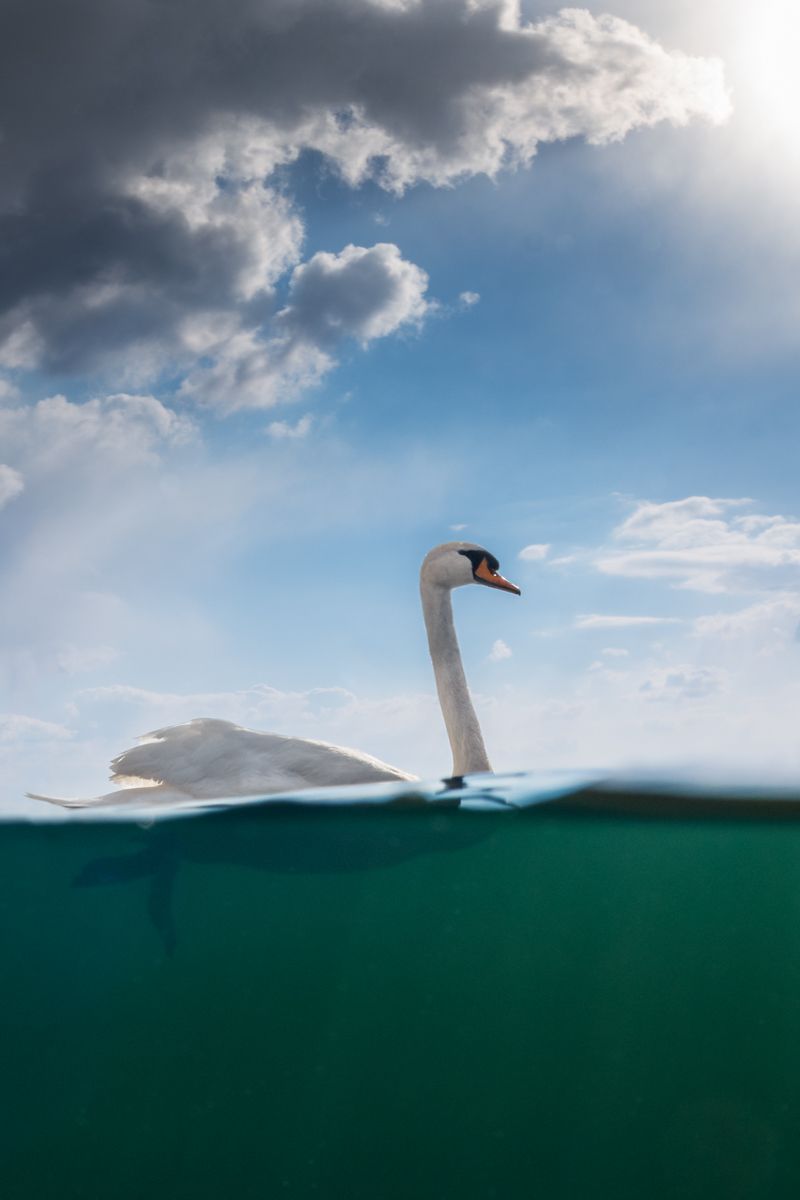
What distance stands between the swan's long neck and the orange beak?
0.40m

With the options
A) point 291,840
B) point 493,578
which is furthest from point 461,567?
point 291,840

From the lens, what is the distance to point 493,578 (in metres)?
7.85

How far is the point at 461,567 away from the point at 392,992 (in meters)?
9.61

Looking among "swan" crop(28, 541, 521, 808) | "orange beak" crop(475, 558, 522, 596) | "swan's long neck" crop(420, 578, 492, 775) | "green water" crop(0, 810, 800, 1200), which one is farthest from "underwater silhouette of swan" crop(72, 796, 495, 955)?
"orange beak" crop(475, 558, 522, 596)

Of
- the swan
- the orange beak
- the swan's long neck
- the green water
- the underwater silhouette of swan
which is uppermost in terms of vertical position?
the orange beak

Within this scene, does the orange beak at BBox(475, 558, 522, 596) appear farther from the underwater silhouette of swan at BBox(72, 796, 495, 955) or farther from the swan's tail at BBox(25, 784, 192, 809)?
the swan's tail at BBox(25, 784, 192, 809)

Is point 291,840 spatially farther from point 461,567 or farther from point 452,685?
point 461,567

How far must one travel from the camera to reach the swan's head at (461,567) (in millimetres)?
7867

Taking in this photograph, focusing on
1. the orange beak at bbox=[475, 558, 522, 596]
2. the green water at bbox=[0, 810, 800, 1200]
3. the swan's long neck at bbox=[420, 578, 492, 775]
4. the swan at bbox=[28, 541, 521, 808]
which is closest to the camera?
the swan at bbox=[28, 541, 521, 808]

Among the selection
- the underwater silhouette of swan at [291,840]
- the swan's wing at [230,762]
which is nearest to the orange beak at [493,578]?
the underwater silhouette of swan at [291,840]

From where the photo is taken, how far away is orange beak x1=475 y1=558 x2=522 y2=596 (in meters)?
7.85

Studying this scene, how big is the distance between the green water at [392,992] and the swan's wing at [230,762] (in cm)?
176

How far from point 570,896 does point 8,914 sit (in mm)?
7633

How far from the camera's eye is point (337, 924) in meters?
12.2
